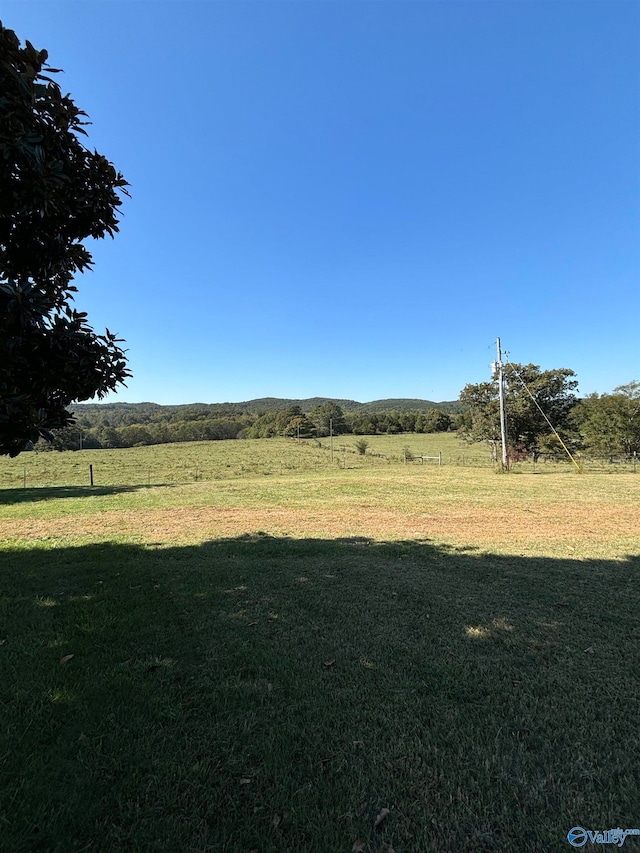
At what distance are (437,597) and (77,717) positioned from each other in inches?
148

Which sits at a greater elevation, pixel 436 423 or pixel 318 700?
pixel 436 423

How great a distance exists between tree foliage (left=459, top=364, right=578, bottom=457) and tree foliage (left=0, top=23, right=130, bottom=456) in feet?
103

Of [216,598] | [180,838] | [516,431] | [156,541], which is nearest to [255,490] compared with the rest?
[156,541]

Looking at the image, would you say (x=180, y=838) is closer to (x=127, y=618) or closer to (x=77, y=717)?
(x=77, y=717)

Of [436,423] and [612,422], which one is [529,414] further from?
[436,423]

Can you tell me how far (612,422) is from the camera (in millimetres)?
37188

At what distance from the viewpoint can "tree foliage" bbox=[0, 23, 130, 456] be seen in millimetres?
2574

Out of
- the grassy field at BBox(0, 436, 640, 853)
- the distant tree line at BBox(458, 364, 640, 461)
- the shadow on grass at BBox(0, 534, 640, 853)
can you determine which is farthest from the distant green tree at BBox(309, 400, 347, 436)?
the shadow on grass at BBox(0, 534, 640, 853)

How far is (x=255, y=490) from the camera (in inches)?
622

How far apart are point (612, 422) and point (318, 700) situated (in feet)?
145

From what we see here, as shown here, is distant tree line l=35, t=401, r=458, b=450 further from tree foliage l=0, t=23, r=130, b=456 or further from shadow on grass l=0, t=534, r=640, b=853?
tree foliage l=0, t=23, r=130, b=456

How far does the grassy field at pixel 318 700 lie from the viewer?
6.28 ft

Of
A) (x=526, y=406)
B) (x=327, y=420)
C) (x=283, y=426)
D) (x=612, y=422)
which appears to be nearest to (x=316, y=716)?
(x=526, y=406)

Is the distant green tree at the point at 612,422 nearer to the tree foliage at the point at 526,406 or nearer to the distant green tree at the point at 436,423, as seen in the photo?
the tree foliage at the point at 526,406
